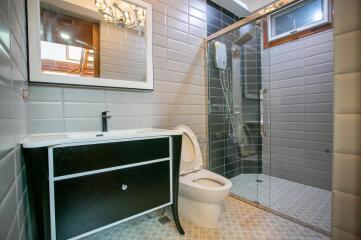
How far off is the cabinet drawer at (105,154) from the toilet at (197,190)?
0.41m

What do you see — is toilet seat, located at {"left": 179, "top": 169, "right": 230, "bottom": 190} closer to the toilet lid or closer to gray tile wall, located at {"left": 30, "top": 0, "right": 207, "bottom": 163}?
the toilet lid

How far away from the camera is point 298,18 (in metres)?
2.30

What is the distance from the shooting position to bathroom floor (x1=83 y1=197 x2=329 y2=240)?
141 centimetres

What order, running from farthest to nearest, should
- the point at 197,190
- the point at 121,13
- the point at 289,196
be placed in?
the point at 289,196
the point at 121,13
the point at 197,190

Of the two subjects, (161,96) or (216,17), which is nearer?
(161,96)

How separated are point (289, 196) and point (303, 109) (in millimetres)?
1054

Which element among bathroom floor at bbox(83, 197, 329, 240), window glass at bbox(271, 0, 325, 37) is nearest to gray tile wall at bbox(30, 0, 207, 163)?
bathroom floor at bbox(83, 197, 329, 240)

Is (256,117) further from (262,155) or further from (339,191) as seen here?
(339,191)

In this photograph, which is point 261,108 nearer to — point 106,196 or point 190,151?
point 190,151

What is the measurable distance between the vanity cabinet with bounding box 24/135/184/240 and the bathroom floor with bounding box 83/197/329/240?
1.08 feet

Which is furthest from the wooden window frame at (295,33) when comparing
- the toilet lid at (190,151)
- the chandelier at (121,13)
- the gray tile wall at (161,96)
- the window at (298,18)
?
the toilet lid at (190,151)

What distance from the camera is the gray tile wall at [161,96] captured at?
1324 millimetres

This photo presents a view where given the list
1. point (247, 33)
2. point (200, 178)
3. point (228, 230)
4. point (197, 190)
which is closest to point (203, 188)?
point (197, 190)

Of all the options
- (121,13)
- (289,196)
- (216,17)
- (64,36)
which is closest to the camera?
(64,36)
